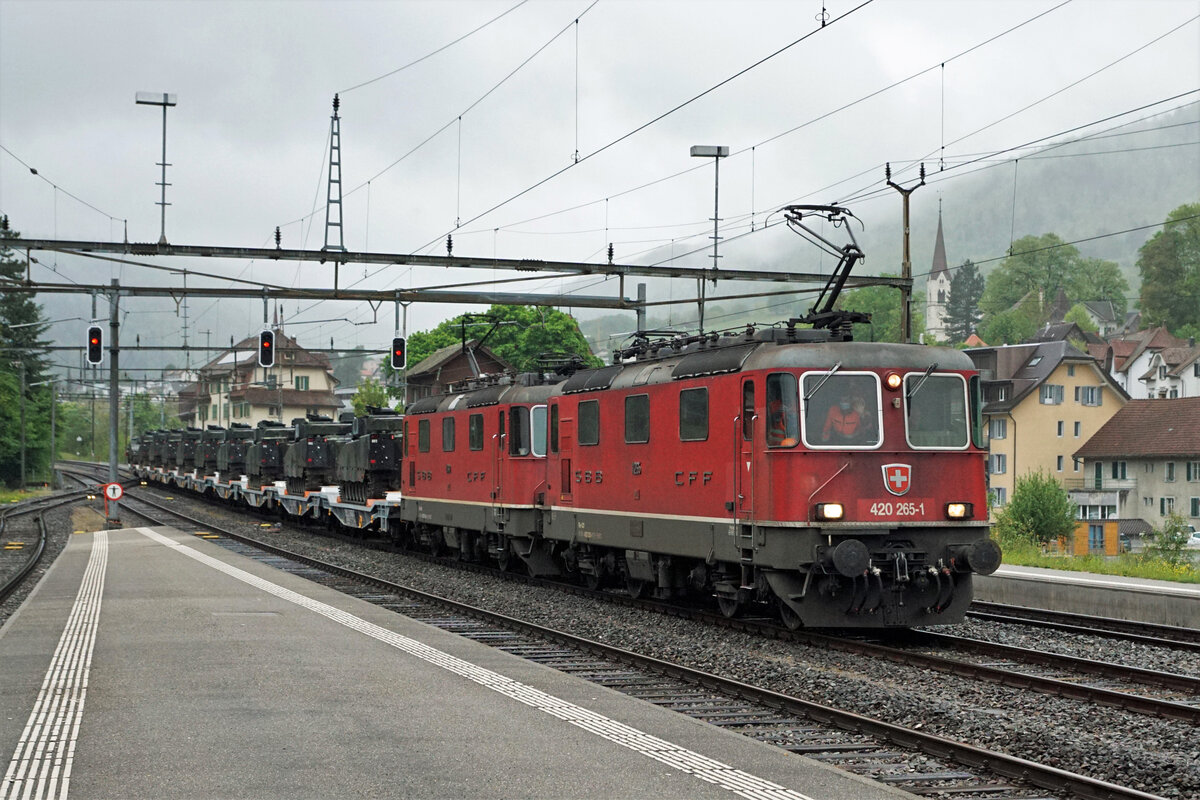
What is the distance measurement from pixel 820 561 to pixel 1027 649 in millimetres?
2468

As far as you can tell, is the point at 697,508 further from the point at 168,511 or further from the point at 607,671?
the point at 168,511

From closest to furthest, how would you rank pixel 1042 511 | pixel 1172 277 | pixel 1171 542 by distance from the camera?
pixel 1171 542 → pixel 1042 511 → pixel 1172 277

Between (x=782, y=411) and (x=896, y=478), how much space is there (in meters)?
1.52

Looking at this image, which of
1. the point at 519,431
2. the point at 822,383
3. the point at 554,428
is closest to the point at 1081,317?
the point at 519,431

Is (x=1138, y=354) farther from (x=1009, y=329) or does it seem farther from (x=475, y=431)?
(x=475, y=431)

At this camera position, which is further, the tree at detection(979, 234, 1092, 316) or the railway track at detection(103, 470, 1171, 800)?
the tree at detection(979, 234, 1092, 316)

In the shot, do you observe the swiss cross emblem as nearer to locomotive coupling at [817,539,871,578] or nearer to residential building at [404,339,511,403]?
locomotive coupling at [817,539,871,578]

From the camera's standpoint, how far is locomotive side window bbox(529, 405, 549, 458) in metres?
23.5

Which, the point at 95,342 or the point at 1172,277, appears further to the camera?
the point at 1172,277

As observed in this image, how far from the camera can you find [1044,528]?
166 ft

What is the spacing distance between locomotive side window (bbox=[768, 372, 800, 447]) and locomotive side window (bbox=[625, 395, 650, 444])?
11.7 ft

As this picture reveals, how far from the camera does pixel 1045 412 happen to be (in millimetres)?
77500

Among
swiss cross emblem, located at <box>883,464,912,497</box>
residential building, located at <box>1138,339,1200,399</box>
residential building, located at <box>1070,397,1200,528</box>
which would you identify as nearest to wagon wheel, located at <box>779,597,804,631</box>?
swiss cross emblem, located at <box>883,464,912,497</box>

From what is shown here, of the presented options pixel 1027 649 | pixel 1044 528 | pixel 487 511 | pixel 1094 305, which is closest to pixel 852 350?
pixel 1027 649
